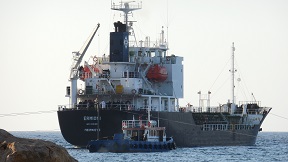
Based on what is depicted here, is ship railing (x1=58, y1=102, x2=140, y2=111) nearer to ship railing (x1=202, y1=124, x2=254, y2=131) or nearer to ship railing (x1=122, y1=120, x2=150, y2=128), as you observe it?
ship railing (x1=122, y1=120, x2=150, y2=128)

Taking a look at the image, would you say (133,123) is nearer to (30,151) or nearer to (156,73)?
(156,73)

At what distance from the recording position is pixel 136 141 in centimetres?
5891

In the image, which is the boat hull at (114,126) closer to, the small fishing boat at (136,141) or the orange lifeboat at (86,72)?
the small fishing boat at (136,141)

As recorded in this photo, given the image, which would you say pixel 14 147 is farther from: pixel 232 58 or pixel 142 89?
pixel 232 58

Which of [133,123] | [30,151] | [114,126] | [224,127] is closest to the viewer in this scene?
[30,151]

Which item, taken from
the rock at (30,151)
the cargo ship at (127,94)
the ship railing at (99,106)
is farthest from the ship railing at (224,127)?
the rock at (30,151)

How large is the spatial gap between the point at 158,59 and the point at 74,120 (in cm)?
1243

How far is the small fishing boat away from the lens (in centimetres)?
5803

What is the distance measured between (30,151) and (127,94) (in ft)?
161

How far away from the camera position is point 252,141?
283 feet

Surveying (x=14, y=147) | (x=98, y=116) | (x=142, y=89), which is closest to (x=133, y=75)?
(x=142, y=89)

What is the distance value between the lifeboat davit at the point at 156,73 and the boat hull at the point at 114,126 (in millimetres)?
3363

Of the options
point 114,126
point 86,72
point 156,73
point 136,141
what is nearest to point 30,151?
point 136,141

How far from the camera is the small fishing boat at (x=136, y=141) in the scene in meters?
58.0
